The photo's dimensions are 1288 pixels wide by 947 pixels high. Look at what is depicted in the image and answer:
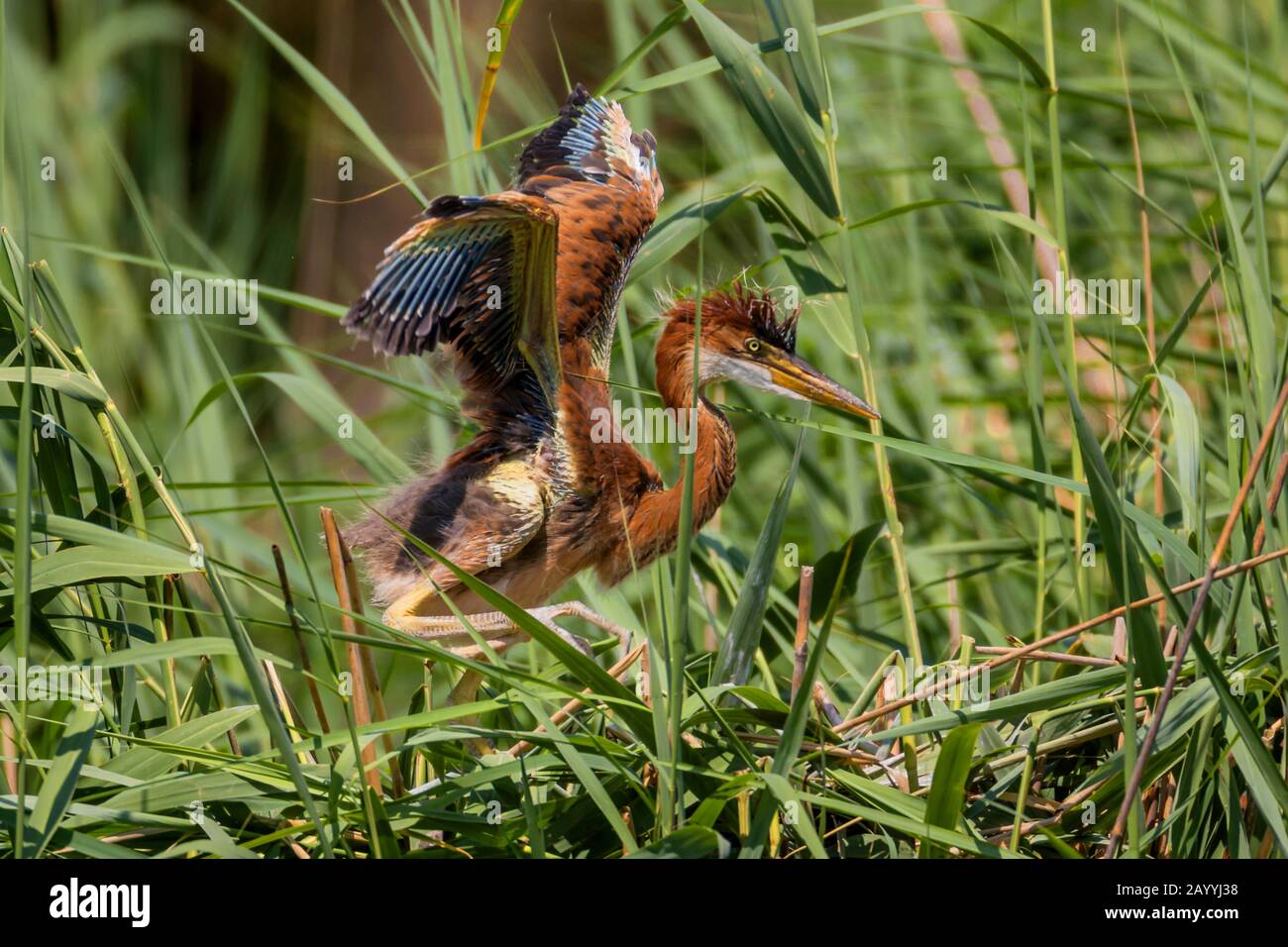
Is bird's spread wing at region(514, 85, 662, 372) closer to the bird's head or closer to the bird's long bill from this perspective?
the bird's head

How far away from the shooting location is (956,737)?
1.48 m

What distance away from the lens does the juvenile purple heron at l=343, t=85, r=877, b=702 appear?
6.82 ft

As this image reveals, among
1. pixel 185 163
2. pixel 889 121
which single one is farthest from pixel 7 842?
pixel 185 163

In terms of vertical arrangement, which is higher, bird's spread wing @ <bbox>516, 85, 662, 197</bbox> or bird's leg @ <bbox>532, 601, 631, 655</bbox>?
bird's spread wing @ <bbox>516, 85, 662, 197</bbox>

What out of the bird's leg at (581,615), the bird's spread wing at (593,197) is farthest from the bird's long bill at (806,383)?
the bird's leg at (581,615)

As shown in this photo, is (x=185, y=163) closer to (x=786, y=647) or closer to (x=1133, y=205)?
(x=1133, y=205)

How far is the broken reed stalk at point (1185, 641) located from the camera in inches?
54.3

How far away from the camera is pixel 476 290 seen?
7.13ft

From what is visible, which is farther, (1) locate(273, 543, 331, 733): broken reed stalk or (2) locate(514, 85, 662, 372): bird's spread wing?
(2) locate(514, 85, 662, 372): bird's spread wing

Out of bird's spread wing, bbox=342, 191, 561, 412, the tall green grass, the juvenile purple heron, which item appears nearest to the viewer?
the tall green grass

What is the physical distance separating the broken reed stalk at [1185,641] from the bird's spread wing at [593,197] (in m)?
1.23

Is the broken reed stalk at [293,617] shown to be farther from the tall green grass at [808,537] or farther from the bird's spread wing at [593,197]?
the bird's spread wing at [593,197]

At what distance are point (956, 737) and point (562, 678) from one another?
92cm

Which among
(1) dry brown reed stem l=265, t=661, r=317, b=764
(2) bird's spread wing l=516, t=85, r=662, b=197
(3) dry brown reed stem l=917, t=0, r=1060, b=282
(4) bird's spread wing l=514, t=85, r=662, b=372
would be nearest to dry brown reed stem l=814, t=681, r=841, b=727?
(1) dry brown reed stem l=265, t=661, r=317, b=764
